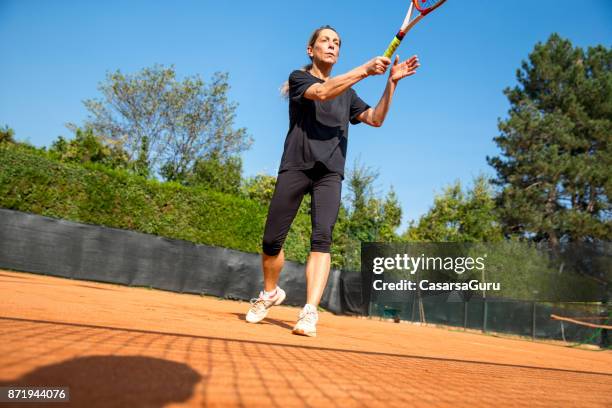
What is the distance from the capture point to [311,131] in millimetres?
3164

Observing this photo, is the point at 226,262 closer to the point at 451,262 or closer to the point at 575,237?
the point at 451,262

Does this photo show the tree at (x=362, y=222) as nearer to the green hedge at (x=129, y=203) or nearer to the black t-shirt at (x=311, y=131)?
the green hedge at (x=129, y=203)

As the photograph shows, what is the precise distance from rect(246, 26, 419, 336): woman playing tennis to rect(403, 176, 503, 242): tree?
1353 centimetres

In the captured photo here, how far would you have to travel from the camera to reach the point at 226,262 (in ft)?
36.0

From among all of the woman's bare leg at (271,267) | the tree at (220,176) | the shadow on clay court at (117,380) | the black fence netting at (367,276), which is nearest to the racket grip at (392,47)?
the woman's bare leg at (271,267)

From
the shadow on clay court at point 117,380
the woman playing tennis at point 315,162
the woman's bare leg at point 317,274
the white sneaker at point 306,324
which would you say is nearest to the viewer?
the shadow on clay court at point 117,380

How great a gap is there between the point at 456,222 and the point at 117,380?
54.7 ft

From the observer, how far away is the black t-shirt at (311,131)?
3111 millimetres

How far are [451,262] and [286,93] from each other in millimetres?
8920

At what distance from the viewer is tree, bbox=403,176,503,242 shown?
16.2 m

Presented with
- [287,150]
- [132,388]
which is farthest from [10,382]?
[287,150]

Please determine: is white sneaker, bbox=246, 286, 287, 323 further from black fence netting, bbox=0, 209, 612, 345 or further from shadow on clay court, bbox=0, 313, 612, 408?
black fence netting, bbox=0, 209, 612, 345

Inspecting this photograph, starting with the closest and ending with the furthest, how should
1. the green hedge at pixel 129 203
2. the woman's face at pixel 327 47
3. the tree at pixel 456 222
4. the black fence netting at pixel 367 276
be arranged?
the woman's face at pixel 327 47, the black fence netting at pixel 367 276, the green hedge at pixel 129 203, the tree at pixel 456 222

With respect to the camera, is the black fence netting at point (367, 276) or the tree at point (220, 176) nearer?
the black fence netting at point (367, 276)
